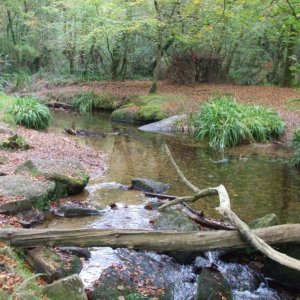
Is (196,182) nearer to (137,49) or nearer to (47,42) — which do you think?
(137,49)

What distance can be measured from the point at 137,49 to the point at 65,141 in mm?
16042

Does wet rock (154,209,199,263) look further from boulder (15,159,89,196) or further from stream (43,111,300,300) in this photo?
boulder (15,159,89,196)

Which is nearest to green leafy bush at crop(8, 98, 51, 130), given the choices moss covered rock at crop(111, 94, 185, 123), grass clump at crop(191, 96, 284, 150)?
moss covered rock at crop(111, 94, 185, 123)

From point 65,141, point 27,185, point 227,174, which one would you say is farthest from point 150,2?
point 27,185

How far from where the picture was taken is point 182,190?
9.02 m

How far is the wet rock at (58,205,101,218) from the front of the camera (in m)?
7.10

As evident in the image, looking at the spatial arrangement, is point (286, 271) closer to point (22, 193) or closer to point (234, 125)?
point (22, 193)

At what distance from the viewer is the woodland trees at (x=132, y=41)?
65.0 feet

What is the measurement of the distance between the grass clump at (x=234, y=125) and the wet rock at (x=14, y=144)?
618 cm

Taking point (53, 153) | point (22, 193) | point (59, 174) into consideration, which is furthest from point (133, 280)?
point (53, 153)

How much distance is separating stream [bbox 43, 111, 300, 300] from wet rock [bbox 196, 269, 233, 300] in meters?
0.18

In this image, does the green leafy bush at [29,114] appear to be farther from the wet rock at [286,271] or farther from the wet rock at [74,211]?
the wet rock at [286,271]

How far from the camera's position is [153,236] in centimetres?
507

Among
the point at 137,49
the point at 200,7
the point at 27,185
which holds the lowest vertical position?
the point at 27,185
